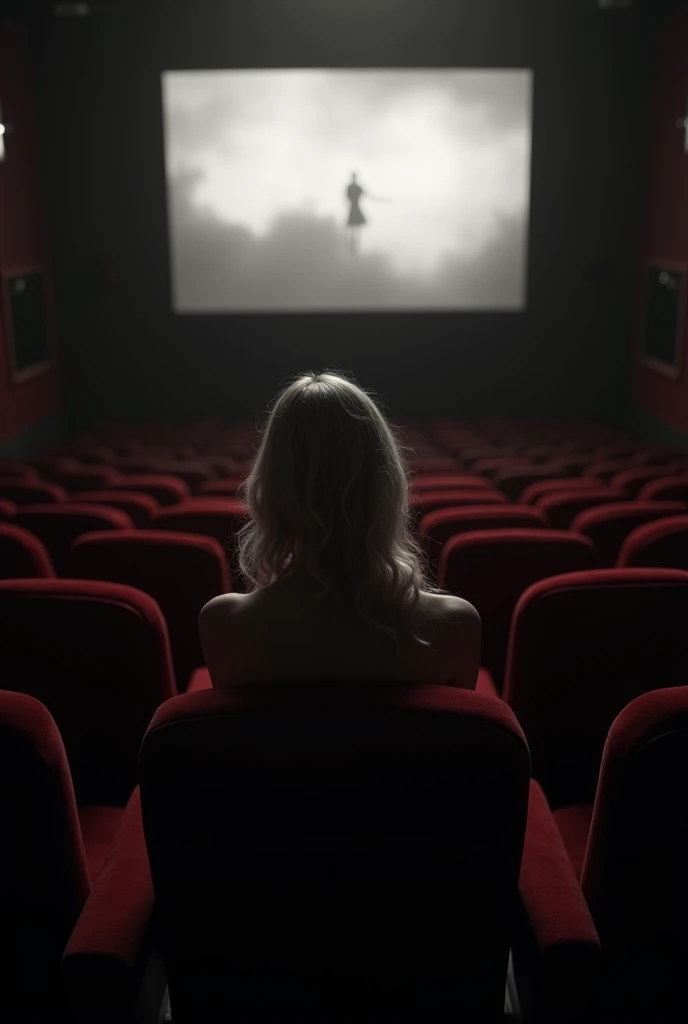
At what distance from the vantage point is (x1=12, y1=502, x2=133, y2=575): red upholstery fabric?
2.92 m

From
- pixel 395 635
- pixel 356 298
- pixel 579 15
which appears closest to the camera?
pixel 395 635

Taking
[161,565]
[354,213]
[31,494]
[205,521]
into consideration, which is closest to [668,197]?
[354,213]

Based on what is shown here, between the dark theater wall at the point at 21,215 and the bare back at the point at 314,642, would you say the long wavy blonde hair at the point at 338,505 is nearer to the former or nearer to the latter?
the bare back at the point at 314,642

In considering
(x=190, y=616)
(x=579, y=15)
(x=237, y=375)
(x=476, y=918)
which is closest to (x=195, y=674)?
(x=190, y=616)

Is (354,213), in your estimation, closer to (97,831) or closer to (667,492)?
(667,492)

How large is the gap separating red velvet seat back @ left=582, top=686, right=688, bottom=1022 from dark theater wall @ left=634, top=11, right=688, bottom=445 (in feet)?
26.6

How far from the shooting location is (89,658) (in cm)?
166

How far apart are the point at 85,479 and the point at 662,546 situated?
3.06 m

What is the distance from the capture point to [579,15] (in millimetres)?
9531

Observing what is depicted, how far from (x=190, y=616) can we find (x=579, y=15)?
9266 mm

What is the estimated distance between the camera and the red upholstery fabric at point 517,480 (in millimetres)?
4383

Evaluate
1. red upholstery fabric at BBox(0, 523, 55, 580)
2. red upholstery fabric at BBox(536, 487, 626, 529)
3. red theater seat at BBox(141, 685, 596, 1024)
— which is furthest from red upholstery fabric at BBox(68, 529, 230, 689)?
red upholstery fabric at BBox(536, 487, 626, 529)

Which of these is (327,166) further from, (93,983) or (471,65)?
(93,983)

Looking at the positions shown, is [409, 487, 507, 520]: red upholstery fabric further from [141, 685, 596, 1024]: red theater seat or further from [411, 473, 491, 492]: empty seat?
[141, 685, 596, 1024]: red theater seat
